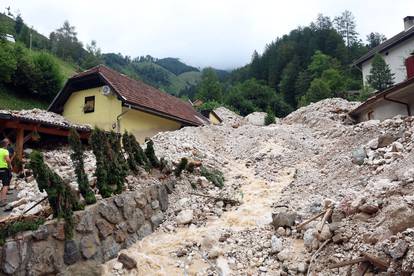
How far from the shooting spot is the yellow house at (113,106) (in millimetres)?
18609

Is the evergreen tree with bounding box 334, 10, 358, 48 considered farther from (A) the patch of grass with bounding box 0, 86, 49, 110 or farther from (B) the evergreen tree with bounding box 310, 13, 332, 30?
(A) the patch of grass with bounding box 0, 86, 49, 110

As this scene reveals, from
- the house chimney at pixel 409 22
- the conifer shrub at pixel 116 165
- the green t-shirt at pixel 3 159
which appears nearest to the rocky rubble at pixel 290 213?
the conifer shrub at pixel 116 165

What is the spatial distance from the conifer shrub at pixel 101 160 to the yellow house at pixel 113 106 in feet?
28.2

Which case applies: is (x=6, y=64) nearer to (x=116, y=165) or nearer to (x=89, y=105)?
(x=89, y=105)

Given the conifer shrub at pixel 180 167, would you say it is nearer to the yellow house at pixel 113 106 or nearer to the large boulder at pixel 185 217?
the large boulder at pixel 185 217

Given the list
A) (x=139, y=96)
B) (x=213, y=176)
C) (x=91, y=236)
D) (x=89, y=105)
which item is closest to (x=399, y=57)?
(x=139, y=96)

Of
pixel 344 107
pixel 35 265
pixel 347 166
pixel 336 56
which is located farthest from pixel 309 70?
pixel 35 265

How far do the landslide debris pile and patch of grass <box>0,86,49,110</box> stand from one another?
60.2ft

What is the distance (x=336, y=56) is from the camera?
58.0 m

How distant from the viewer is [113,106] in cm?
1881

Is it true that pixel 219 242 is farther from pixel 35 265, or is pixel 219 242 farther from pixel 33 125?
pixel 33 125

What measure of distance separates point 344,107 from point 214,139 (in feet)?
33.4

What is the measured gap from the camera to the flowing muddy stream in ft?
25.8

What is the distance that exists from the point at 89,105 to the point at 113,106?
6.47 feet
